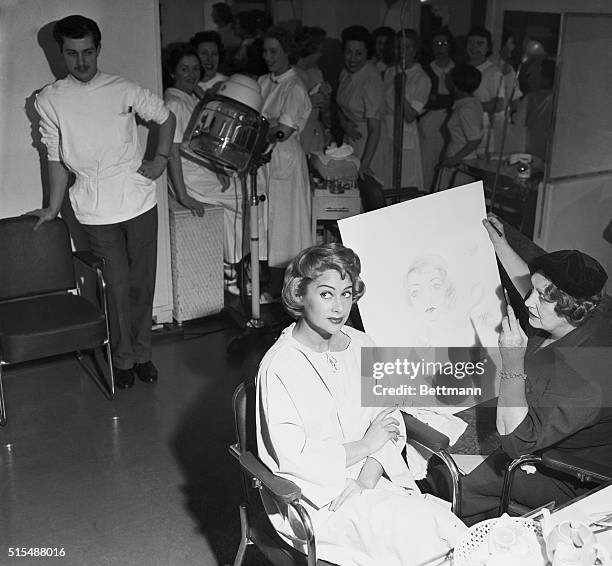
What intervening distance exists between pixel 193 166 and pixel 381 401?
2.65m

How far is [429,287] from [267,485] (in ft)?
3.38

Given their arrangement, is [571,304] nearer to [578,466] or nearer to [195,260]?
[578,466]

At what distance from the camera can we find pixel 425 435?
7.94 feet

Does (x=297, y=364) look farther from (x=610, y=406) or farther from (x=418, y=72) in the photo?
(x=418, y=72)

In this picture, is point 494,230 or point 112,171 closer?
point 494,230

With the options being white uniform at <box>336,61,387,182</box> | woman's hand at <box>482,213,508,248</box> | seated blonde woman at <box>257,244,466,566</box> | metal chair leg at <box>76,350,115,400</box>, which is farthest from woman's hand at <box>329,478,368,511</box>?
white uniform at <box>336,61,387,182</box>

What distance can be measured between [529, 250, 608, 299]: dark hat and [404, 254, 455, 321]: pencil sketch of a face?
473 mm

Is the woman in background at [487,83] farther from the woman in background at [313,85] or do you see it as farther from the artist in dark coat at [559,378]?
the artist in dark coat at [559,378]

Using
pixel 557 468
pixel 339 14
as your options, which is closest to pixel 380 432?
pixel 557 468

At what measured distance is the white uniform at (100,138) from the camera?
363cm

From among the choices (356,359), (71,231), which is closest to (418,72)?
(71,231)

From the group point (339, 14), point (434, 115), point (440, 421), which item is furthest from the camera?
point (339, 14)

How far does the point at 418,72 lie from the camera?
5227 mm

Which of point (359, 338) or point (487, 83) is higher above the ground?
point (487, 83)
